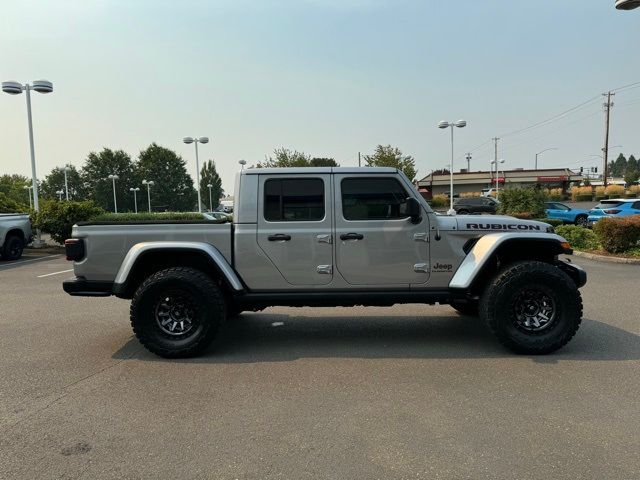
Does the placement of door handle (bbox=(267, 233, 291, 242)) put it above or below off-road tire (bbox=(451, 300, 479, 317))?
above

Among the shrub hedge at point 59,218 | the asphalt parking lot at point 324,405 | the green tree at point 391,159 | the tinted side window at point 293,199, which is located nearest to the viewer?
the asphalt parking lot at point 324,405

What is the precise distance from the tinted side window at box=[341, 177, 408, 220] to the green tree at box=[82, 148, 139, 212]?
10149 cm

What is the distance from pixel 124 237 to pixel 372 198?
276 centimetres

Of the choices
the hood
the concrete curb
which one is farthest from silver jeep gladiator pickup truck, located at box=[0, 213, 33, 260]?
the concrete curb

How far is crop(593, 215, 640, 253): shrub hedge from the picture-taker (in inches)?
476

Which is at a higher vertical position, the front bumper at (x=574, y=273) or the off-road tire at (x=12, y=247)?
the front bumper at (x=574, y=273)

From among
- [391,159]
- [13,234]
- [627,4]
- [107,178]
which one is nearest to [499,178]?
[391,159]

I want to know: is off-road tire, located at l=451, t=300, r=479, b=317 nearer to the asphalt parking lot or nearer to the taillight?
the asphalt parking lot

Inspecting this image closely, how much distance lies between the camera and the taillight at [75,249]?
16.5 ft

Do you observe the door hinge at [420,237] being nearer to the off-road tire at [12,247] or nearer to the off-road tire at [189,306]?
the off-road tire at [189,306]

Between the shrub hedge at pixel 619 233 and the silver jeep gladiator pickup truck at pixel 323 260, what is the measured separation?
8643 mm


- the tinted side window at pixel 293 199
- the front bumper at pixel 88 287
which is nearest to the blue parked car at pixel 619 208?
the tinted side window at pixel 293 199

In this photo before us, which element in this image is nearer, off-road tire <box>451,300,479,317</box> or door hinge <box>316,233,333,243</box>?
door hinge <box>316,233,333,243</box>

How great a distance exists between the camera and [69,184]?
100688 mm
